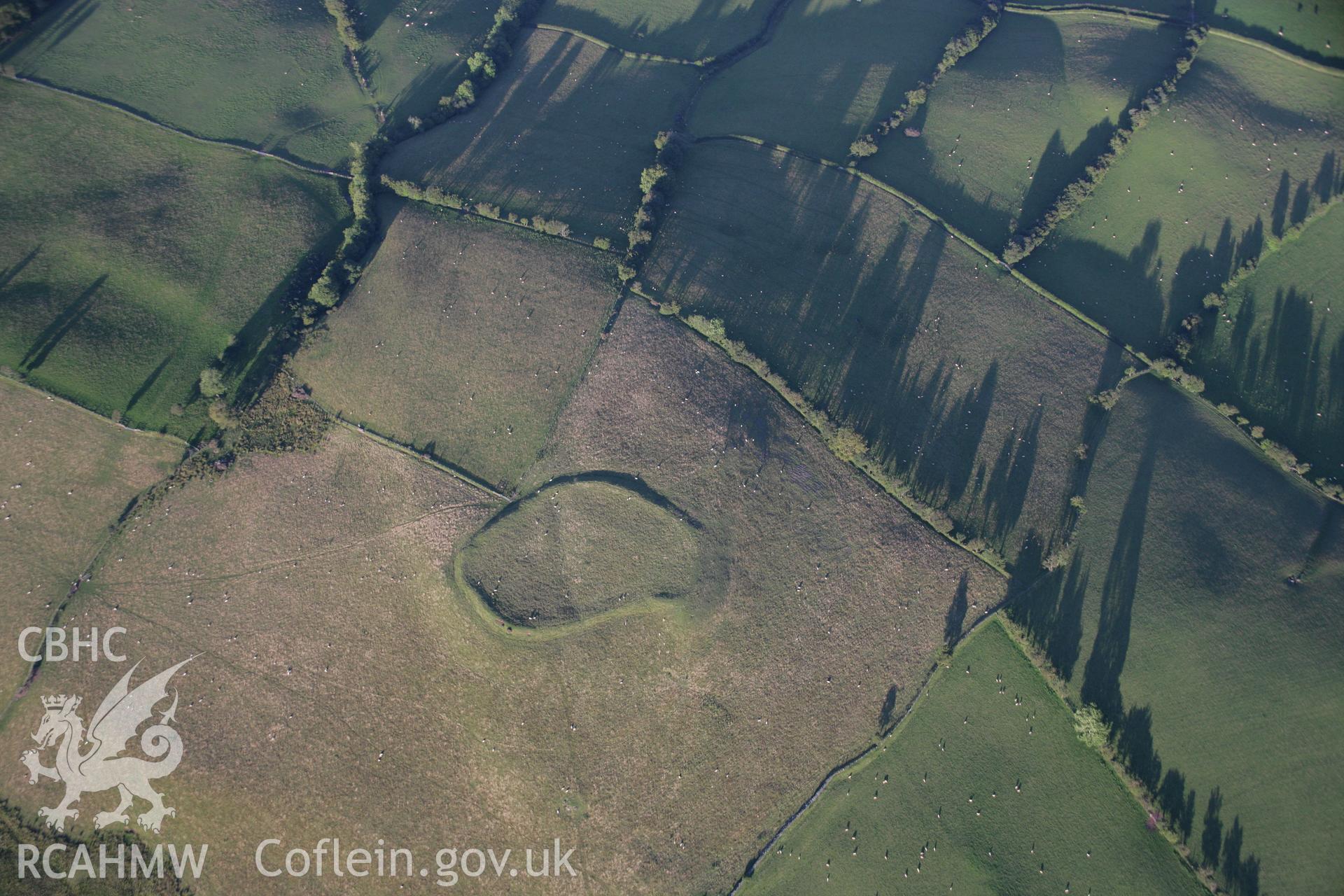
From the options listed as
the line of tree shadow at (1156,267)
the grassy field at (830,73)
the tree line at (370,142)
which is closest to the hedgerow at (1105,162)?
the line of tree shadow at (1156,267)

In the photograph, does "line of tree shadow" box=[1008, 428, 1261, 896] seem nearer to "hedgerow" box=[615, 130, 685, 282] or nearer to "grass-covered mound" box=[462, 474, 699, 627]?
"grass-covered mound" box=[462, 474, 699, 627]

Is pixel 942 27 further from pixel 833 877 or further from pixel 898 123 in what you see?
pixel 833 877

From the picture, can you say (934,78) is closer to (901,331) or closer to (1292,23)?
(901,331)

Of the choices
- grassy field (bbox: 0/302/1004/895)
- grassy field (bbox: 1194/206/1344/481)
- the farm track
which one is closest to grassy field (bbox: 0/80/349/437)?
the farm track

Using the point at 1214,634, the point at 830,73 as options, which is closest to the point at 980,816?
the point at 1214,634

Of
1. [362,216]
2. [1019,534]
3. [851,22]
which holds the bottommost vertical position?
[362,216]

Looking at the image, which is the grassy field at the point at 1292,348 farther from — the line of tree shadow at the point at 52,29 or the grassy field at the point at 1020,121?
the line of tree shadow at the point at 52,29

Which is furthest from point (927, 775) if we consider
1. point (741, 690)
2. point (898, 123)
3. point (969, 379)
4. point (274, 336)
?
point (274, 336)
